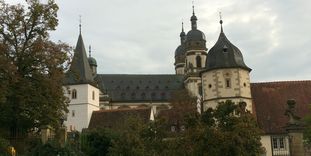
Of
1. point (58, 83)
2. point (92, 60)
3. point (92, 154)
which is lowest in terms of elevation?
point (92, 154)

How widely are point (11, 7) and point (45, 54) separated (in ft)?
12.3

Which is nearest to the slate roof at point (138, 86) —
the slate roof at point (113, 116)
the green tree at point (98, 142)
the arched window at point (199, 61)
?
the arched window at point (199, 61)

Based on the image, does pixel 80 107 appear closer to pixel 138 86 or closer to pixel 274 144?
pixel 138 86

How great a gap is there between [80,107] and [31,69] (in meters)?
41.2

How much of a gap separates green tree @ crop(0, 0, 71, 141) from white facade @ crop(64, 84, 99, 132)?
39.1 m

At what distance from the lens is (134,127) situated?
3550 cm

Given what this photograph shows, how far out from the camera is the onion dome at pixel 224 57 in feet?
146

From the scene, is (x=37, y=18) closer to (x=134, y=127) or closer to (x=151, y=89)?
(x=134, y=127)

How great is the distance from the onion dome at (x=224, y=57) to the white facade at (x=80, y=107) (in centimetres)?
3138

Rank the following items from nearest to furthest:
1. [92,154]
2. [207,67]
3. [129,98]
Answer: [92,154] < [207,67] < [129,98]

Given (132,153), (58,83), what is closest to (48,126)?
(58,83)

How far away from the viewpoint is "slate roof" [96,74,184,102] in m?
95.8

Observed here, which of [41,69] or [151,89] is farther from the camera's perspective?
[151,89]

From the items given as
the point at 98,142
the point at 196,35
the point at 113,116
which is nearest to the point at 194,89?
the point at 196,35
